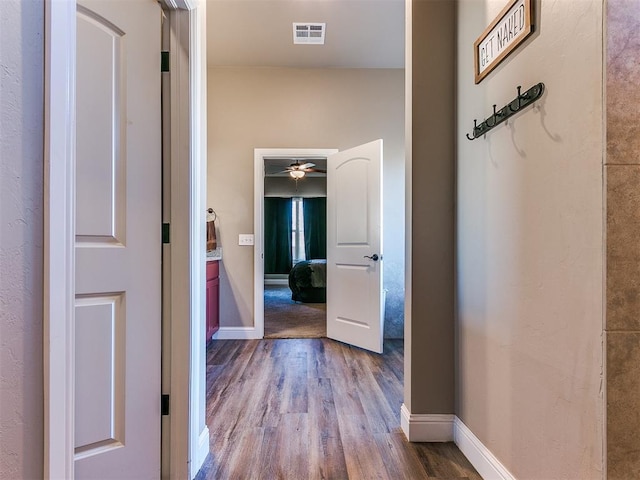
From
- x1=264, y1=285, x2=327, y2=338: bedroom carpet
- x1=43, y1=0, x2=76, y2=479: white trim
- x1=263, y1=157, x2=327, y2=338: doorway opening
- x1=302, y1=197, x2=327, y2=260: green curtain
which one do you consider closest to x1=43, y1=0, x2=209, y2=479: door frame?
x1=43, y1=0, x2=76, y2=479: white trim

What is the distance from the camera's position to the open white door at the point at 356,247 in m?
3.20

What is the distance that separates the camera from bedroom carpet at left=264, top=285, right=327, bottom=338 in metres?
3.94

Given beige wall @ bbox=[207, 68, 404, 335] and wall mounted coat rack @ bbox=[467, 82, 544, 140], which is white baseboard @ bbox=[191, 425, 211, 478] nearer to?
wall mounted coat rack @ bbox=[467, 82, 544, 140]

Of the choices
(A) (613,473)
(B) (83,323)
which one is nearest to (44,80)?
(B) (83,323)

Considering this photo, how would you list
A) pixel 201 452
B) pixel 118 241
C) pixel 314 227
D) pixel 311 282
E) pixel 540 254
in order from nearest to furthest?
pixel 540 254
pixel 118 241
pixel 201 452
pixel 311 282
pixel 314 227

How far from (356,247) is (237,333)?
1.64 metres

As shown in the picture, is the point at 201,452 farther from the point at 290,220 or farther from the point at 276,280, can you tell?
the point at 290,220

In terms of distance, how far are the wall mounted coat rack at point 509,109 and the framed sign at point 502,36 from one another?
187mm

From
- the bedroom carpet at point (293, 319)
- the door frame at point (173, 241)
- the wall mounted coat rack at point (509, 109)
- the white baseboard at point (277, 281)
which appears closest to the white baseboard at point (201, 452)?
the door frame at point (173, 241)

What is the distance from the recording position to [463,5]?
168 cm

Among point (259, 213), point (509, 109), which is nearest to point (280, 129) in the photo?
point (259, 213)

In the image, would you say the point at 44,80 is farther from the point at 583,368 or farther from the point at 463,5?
the point at 463,5

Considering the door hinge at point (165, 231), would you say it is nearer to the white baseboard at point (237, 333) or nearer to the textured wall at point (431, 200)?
the textured wall at point (431, 200)

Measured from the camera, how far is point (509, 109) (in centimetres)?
127
